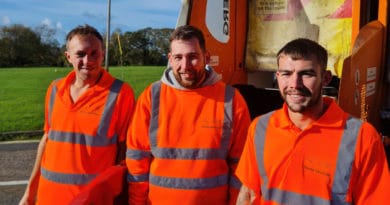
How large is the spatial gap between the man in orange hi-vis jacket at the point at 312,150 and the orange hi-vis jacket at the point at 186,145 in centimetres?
42

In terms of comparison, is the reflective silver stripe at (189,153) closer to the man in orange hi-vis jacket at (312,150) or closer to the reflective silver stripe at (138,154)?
Result: the reflective silver stripe at (138,154)

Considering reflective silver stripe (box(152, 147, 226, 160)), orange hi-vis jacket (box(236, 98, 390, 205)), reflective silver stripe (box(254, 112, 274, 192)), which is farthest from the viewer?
reflective silver stripe (box(152, 147, 226, 160))

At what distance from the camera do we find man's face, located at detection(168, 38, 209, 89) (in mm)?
2590

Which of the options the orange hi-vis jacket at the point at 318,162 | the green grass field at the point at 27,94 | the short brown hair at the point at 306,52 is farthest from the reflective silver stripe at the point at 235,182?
the green grass field at the point at 27,94

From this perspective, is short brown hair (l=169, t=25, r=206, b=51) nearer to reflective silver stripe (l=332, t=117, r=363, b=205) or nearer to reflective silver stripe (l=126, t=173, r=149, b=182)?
reflective silver stripe (l=126, t=173, r=149, b=182)

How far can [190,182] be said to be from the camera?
8.42 feet

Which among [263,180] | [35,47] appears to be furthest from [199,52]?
[35,47]

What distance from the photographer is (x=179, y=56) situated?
260cm

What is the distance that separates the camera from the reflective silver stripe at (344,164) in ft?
6.35

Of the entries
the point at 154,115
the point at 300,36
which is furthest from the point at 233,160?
the point at 300,36

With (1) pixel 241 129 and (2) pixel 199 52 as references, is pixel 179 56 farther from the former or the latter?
(1) pixel 241 129

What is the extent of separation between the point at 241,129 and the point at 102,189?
31.3 inches

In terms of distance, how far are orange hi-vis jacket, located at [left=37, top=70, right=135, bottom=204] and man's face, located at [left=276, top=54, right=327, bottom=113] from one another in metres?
1.13

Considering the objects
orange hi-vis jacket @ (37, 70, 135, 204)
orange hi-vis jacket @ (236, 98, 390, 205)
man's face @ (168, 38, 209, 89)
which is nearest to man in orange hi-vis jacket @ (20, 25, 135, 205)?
orange hi-vis jacket @ (37, 70, 135, 204)
